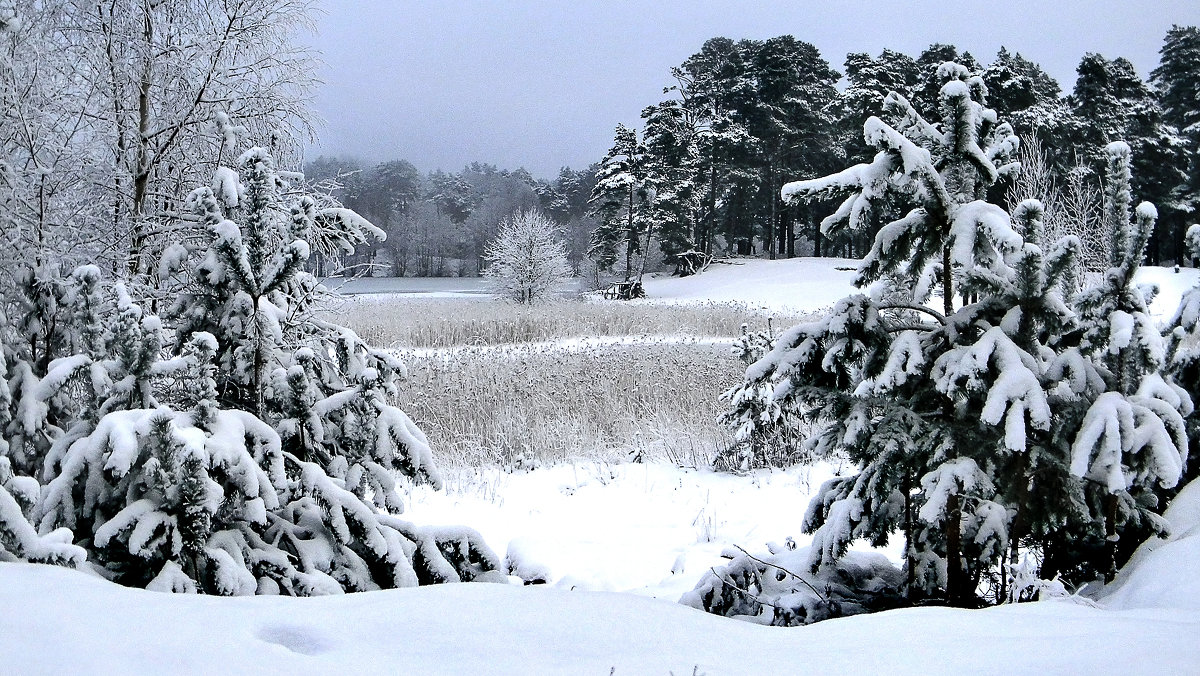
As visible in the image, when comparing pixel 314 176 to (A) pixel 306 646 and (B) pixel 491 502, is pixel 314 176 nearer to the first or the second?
(B) pixel 491 502

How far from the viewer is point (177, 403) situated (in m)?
2.87

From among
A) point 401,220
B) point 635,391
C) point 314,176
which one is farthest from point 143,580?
point 401,220

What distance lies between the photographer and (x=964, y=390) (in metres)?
2.45

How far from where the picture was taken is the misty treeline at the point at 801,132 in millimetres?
26625

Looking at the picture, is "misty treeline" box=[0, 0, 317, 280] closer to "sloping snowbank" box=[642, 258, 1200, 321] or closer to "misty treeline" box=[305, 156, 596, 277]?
"sloping snowbank" box=[642, 258, 1200, 321]

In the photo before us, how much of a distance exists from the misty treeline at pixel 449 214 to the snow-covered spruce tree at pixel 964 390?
4883 cm

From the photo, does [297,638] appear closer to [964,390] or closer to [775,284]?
[964,390]

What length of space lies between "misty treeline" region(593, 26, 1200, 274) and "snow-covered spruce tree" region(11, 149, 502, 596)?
25123 mm

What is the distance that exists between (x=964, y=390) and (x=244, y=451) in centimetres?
229

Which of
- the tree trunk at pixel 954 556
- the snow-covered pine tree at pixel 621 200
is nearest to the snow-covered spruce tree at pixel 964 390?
the tree trunk at pixel 954 556

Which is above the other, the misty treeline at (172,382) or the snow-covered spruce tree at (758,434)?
the misty treeline at (172,382)

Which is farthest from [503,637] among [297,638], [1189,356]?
[1189,356]

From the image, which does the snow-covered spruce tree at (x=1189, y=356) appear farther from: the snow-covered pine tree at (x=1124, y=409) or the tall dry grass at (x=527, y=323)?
the tall dry grass at (x=527, y=323)

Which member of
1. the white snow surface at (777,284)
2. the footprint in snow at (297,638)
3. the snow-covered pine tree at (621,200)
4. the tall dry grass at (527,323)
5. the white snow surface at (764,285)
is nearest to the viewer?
the footprint in snow at (297,638)
